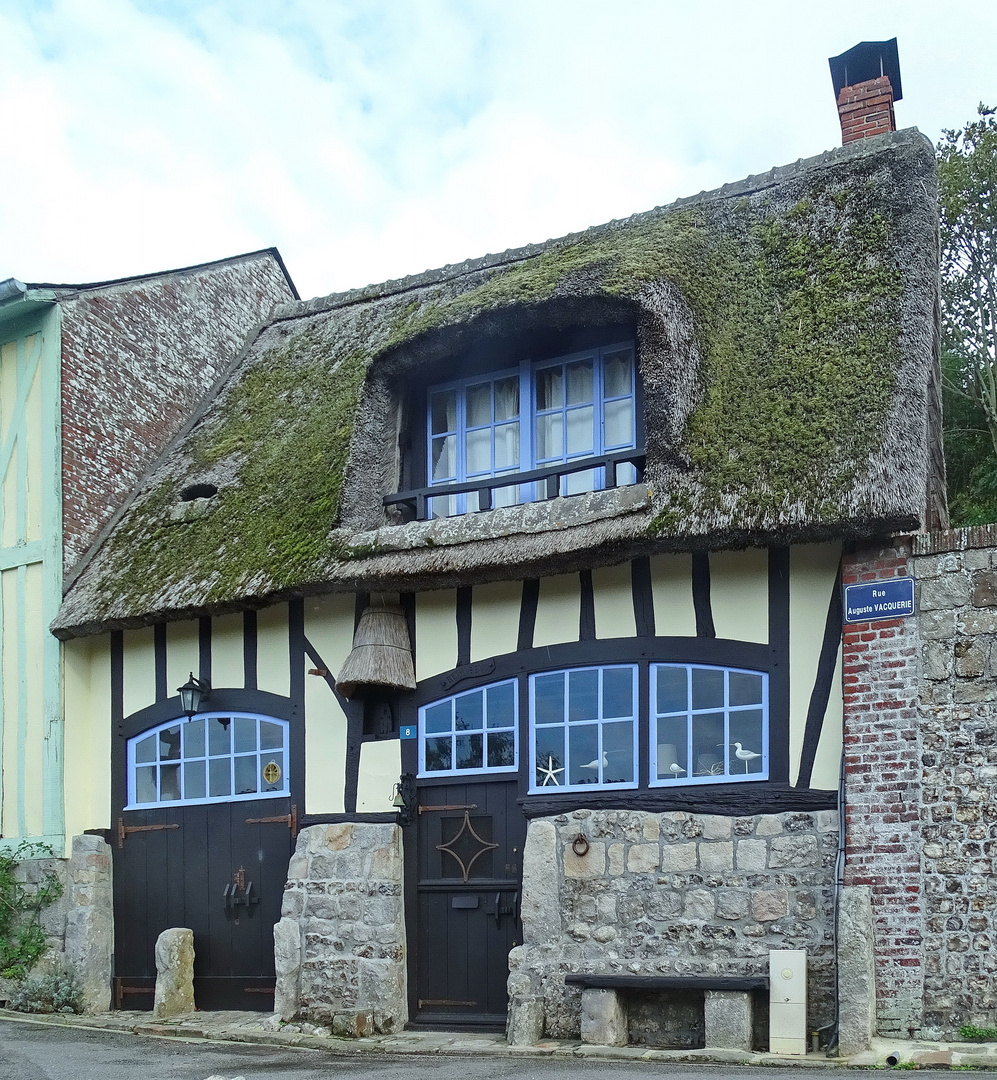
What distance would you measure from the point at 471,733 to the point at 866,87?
564 centimetres

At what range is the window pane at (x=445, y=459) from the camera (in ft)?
32.0

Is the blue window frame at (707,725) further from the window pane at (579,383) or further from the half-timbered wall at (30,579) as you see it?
the half-timbered wall at (30,579)

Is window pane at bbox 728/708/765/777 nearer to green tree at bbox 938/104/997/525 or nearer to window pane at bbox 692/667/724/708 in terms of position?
window pane at bbox 692/667/724/708

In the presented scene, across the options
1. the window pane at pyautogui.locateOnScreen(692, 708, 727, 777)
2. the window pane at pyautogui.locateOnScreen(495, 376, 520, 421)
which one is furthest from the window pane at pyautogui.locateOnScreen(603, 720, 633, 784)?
the window pane at pyautogui.locateOnScreen(495, 376, 520, 421)

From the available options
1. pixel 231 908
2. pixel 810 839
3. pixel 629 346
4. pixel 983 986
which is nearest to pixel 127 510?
pixel 231 908

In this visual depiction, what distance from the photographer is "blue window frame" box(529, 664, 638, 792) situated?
8352 millimetres

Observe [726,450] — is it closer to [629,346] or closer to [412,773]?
[629,346]

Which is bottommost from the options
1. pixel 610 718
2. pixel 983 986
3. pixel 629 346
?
pixel 983 986

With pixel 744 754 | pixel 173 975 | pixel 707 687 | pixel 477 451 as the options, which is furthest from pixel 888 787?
pixel 173 975

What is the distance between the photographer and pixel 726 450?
26.6ft

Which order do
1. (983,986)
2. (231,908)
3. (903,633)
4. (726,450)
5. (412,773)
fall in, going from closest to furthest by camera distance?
(983,986) → (903,633) → (726,450) → (412,773) → (231,908)

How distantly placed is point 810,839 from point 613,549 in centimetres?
206

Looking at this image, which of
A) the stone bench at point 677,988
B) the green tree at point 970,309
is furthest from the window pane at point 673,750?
the green tree at point 970,309

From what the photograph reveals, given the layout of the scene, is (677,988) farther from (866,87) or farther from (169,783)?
(866,87)
